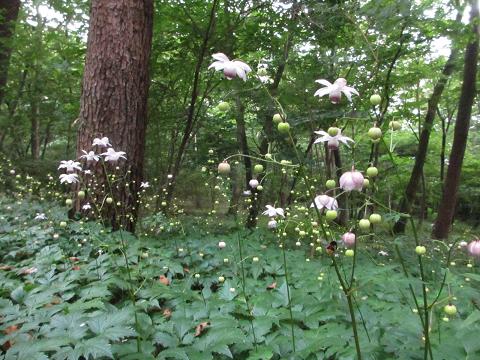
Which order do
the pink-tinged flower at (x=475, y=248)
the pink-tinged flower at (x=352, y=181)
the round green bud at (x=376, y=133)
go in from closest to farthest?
1. the round green bud at (x=376, y=133)
2. the pink-tinged flower at (x=352, y=181)
3. the pink-tinged flower at (x=475, y=248)

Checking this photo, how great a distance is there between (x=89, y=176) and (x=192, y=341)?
8.82ft

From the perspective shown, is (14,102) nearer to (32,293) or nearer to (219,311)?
(32,293)

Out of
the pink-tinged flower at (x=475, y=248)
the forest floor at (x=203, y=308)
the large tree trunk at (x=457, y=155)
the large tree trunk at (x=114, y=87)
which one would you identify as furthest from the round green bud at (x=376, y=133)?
the large tree trunk at (x=457, y=155)

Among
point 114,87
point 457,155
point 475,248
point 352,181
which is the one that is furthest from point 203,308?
point 457,155

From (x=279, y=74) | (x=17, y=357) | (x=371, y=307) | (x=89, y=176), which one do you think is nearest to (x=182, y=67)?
(x=279, y=74)

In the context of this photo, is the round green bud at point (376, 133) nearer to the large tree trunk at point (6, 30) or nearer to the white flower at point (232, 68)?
the white flower at point (232, 68)

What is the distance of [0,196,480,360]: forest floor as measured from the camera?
1534 millimetres

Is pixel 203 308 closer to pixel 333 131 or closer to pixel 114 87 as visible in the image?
pixel 333 131

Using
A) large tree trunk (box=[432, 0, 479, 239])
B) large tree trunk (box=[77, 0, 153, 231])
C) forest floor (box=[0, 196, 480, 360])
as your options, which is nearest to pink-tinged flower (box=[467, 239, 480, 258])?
forest floor (box=[0, 196, 480, 360])

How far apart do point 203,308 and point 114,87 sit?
2776 millimetres

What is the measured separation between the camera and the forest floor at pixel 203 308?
1.53 meters

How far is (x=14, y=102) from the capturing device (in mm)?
8281

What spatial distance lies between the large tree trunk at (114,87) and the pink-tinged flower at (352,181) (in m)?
3.07

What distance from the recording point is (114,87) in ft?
13.3
